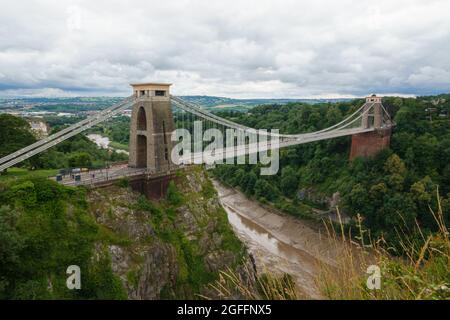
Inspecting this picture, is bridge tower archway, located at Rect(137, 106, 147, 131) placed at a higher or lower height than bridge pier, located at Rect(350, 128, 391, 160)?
higher

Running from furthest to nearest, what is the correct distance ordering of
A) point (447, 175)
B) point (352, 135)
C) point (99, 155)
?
point (352, 135) → point (99, 155) → point (447, 175)

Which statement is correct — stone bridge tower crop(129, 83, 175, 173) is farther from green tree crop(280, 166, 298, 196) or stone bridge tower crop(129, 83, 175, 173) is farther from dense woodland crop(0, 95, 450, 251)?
green tree crop(280, 166, 298, 196)

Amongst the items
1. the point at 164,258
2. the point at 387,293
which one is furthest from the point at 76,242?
the point at 387,293

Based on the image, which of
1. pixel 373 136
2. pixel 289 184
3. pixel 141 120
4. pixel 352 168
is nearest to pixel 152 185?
pixel 141 120

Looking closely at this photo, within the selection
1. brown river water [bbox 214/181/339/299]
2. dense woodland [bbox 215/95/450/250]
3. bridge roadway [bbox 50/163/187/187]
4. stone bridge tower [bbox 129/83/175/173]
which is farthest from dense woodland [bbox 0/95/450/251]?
stone bridge tower [bbox 129/83/175/173]
